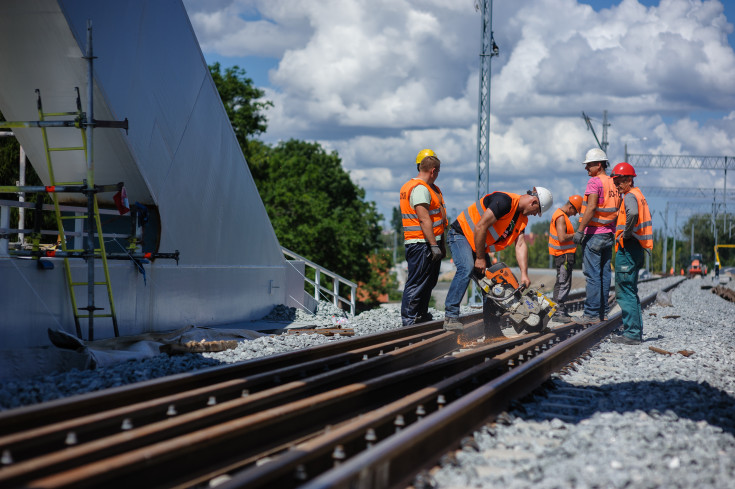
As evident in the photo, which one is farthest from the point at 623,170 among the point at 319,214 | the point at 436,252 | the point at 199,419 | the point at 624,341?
the point at 319,214

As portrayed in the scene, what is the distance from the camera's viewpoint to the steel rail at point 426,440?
2.96 meters

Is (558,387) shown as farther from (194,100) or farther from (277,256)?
(277,256)

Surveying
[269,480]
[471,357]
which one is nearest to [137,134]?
[471,357]

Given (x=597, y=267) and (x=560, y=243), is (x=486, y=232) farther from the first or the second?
(x=560, y=243)

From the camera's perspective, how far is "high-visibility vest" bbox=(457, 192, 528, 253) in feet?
28.0

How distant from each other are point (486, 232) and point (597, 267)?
2449 millimetres

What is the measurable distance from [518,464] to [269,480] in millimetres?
1363

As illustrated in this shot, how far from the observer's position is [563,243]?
458 inches

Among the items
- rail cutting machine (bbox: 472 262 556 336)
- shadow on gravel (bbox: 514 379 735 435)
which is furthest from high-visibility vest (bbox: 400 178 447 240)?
shadow on gravel (bbox: 514 379 735 435)

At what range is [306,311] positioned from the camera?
1489 centimetres

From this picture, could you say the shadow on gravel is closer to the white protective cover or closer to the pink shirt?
the pink shirt

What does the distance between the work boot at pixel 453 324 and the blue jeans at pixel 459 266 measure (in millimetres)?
103

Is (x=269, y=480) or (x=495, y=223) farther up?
(x=495, y=223)

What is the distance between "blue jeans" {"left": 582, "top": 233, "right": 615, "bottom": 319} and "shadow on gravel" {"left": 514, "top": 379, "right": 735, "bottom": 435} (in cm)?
391
